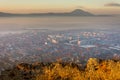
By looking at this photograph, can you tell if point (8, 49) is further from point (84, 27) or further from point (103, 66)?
point (103, 66)

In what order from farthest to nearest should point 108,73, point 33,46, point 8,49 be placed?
1. point 33,46
2. point 8,49
3. point 108,73

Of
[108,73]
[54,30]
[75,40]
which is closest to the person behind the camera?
[108,73]

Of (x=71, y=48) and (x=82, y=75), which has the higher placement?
(x=82, y=75)

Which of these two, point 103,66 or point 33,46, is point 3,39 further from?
point 103,66

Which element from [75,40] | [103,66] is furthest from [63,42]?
[103,66]

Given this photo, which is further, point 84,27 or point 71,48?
point 84,27

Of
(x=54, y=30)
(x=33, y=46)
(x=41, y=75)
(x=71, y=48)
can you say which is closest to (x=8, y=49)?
(x=33, y=46)
